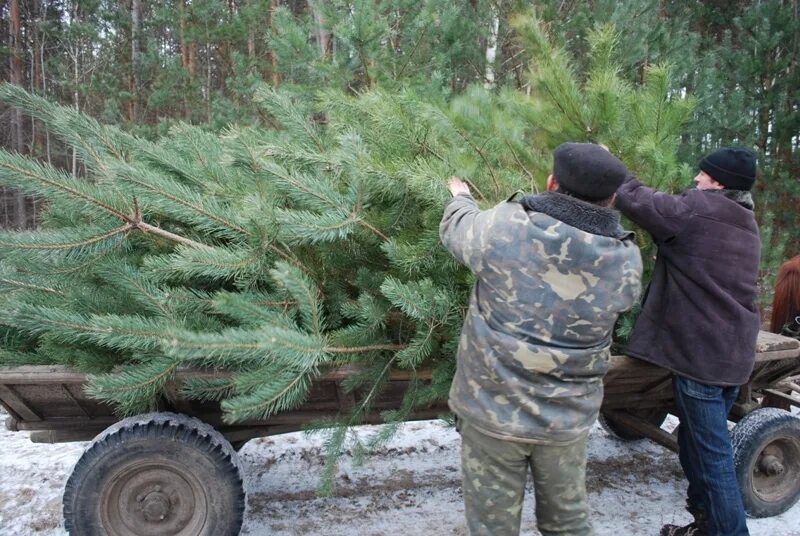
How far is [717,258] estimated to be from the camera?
271cm

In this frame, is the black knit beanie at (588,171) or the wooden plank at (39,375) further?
the wooden plank at (39,375)

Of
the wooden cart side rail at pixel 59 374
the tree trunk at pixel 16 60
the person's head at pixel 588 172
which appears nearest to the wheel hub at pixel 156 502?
the wooden cart side rail at pixel 59 374

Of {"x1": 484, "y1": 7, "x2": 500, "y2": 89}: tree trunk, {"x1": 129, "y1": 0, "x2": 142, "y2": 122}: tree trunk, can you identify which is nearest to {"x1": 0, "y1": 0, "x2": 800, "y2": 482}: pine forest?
{"x1": 484, "y1": 7, "x2": 500, "y2": 89}: tree trunk

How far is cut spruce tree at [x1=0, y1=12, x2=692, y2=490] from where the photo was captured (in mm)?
2223

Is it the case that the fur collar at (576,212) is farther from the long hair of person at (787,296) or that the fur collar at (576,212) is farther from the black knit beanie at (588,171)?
the long hair of person at (787,296)

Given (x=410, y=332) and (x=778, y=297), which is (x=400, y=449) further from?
(x=778, y=297)

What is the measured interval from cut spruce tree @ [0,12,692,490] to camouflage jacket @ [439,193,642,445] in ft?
0.95

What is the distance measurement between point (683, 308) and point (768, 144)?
701 cm

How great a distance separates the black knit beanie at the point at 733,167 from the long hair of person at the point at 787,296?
51.1 inches

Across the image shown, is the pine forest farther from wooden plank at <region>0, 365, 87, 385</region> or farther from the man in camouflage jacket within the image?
the man in camouflage jacket

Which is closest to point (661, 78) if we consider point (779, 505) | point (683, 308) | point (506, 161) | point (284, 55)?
point (506, 161)

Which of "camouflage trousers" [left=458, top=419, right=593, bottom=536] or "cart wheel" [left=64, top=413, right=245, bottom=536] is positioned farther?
"cart wheel" [left=64, top=413, right=245, bottom=536]

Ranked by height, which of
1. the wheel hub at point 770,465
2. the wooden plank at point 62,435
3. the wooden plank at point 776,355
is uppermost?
the wooden plank at point 776,355

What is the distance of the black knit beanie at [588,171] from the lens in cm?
203
